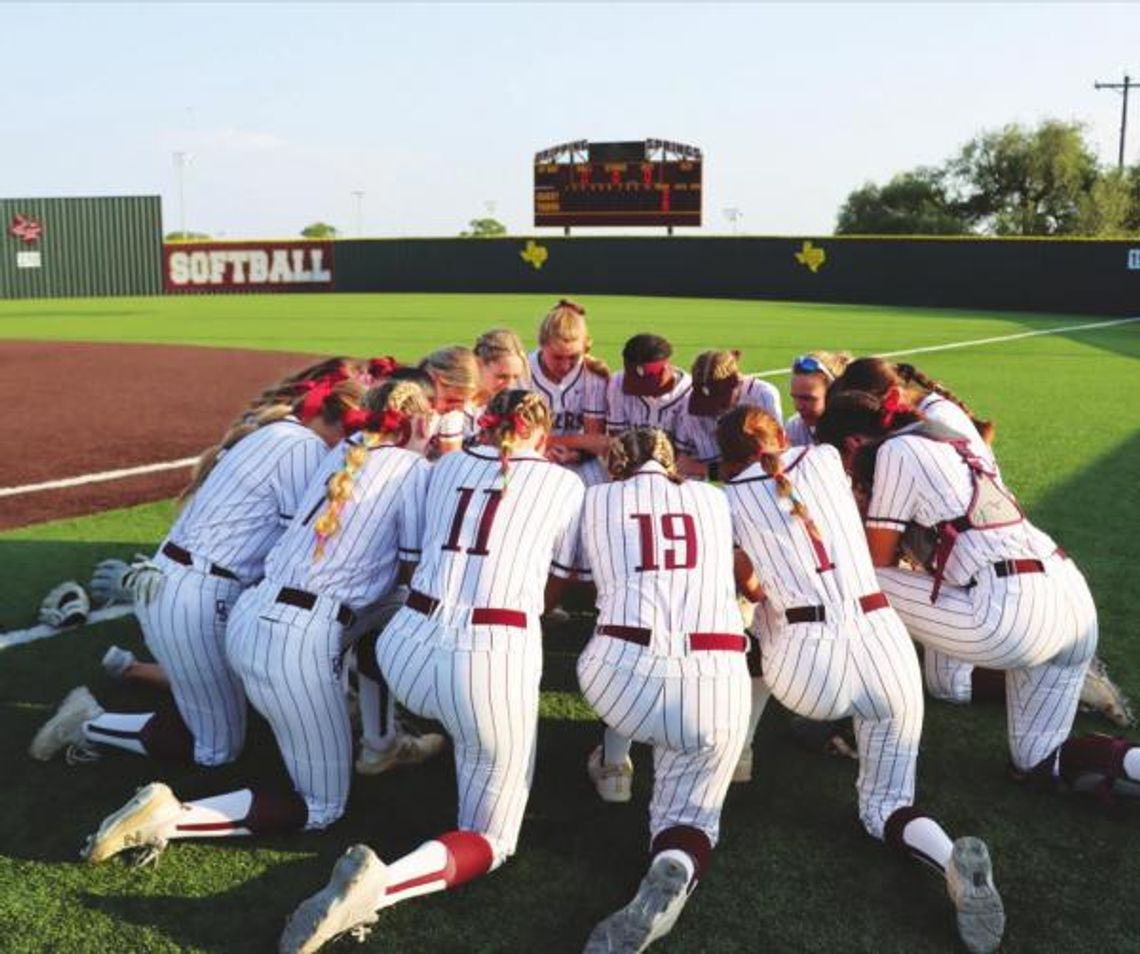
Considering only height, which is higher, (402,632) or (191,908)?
(402,632)

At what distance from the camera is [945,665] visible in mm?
4551

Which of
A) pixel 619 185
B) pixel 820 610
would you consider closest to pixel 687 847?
pixel 820 610

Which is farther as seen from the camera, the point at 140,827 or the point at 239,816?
the point at 239,816

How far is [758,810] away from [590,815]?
55 cm

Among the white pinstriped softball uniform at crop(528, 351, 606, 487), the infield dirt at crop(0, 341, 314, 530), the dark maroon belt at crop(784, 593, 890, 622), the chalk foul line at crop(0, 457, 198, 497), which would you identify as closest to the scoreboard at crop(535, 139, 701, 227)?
the infield dirt at crop(0, 341, 314, 530)

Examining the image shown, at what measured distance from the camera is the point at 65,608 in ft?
17.2

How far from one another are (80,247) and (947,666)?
37.6 meters

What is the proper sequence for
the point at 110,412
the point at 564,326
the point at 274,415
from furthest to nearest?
the point at 110,412, the point at 564,326, the point at 274,415

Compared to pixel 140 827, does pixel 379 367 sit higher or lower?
higher

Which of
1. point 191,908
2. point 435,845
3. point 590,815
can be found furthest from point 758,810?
point 191,908

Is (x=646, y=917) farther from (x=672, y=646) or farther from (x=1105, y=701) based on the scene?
Result: (x=1105, y=701)

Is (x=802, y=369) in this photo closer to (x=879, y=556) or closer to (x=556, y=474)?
(x=879, y=556)

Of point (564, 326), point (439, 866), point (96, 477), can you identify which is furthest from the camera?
point (96, 477)

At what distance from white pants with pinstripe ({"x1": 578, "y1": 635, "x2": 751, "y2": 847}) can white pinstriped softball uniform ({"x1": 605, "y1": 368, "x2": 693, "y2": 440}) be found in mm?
2831
